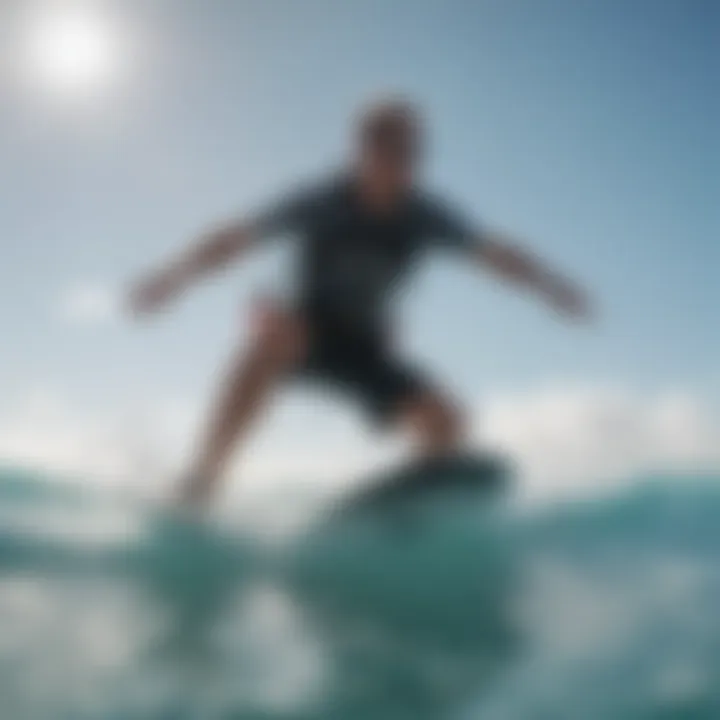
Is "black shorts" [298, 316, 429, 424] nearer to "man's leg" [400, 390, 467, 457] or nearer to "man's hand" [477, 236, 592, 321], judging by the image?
"man's leg" [400, 390, 467, 457]

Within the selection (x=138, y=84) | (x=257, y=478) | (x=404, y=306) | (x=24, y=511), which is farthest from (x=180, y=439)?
(x=138, y=84)

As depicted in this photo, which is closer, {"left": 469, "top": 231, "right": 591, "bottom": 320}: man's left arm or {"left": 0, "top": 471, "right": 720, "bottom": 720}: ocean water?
{"left": 0, "top": 471, "right": 720, "bottom": 720}: ocean water

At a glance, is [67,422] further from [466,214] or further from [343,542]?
[466,214]

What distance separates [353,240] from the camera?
59.4 inches

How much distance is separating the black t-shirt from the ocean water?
1.01 feet

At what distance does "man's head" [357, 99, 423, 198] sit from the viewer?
58.3 inches

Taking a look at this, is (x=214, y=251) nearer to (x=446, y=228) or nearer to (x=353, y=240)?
(x=353, y=240)

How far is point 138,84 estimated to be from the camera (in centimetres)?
151

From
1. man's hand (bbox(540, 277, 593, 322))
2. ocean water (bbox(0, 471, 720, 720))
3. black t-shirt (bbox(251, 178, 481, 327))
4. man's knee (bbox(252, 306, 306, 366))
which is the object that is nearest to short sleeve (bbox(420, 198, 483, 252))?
black t-shirt (bbox(251, 178, 481, 327))

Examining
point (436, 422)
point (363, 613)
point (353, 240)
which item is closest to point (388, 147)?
point (353, 240)

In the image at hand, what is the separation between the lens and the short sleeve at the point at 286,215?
148cm

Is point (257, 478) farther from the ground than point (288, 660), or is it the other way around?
point (257, 478)

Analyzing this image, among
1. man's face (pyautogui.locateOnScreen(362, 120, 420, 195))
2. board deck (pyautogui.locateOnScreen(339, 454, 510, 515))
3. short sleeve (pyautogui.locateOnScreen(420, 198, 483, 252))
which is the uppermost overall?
man's face (pyautogui.locateOnScreen(362, 120, 420, 195))

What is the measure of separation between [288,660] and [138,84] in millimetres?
804
